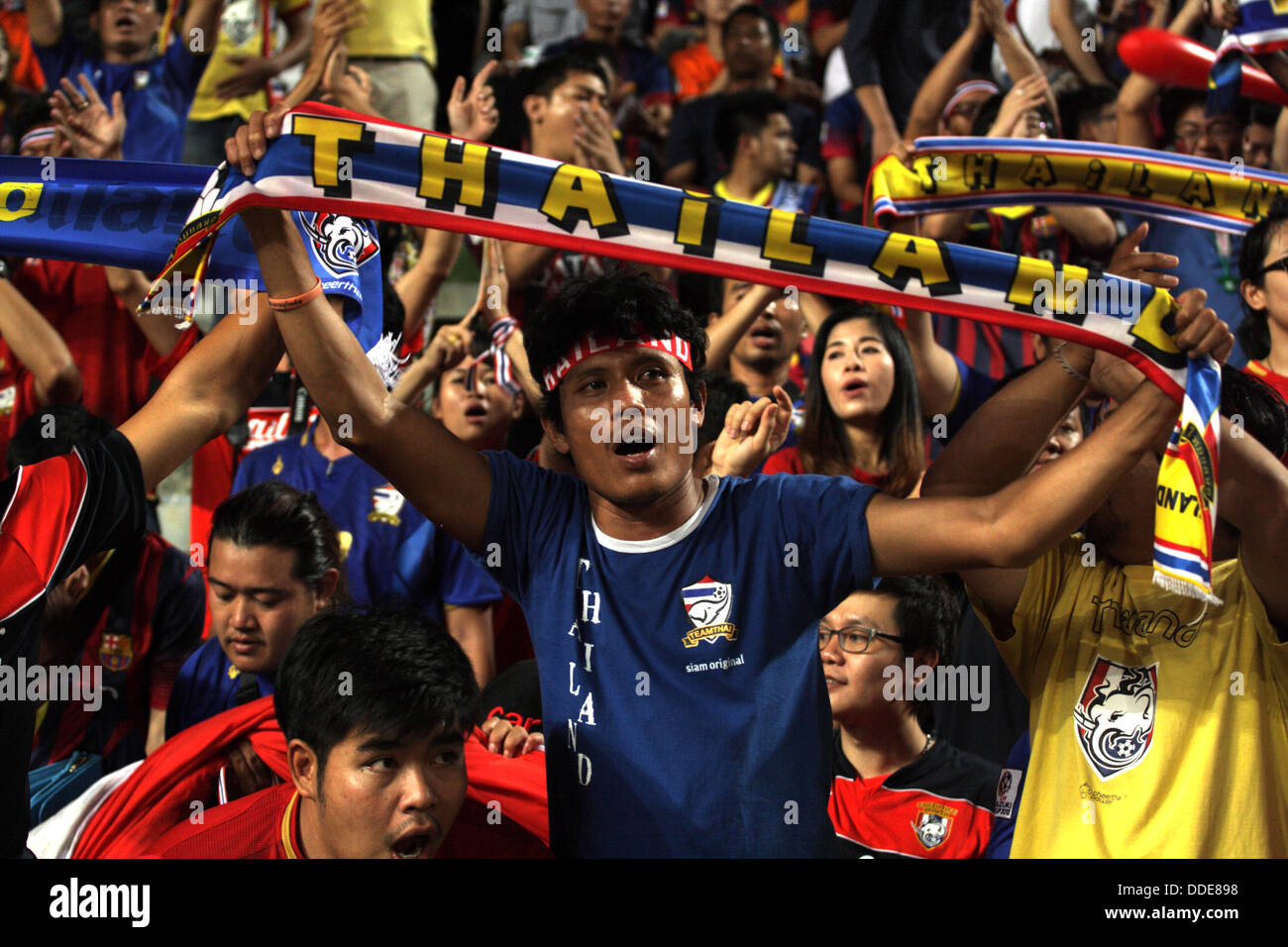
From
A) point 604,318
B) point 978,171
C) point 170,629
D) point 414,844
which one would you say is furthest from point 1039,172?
point 170,629

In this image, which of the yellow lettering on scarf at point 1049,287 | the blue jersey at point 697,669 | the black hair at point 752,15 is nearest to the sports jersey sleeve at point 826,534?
the blue jersey at point 697,669

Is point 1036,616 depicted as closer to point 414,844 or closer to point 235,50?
point 414,844

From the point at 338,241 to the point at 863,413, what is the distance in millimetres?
2068

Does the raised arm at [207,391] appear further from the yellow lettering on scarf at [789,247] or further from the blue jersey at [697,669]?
the yellow lettering on scarf at [789,247]

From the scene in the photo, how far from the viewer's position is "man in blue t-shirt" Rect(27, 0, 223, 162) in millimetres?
6020

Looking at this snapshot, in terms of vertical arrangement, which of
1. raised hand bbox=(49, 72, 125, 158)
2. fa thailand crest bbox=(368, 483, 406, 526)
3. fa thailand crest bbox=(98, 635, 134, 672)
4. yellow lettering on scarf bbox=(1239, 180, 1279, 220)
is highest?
raised hand bbox=(49, 72, 125, 158)

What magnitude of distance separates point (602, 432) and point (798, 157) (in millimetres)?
5010

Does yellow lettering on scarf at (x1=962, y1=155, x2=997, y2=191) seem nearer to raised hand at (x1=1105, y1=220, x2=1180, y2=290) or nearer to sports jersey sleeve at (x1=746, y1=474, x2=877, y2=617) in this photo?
raised hand at (x1=1105, y1=220, x2=1180, y2=290)

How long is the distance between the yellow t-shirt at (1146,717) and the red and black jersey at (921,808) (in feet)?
1.68

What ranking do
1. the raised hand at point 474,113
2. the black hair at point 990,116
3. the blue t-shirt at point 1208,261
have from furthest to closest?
the black hair at point 990,116
the blue t-shirt at point 1208,261
the raised hand at point 474,113

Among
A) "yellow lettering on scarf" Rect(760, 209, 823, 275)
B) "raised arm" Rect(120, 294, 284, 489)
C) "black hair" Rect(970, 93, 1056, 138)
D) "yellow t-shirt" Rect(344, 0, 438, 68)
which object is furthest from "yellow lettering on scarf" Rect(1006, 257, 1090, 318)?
"yellow t-shirt" Rect(344, 0, 438, 68)

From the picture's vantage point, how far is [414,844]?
2.53 m

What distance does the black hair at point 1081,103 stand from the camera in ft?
21.1

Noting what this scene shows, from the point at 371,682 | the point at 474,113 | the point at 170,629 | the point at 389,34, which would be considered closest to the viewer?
the point at 371,682
